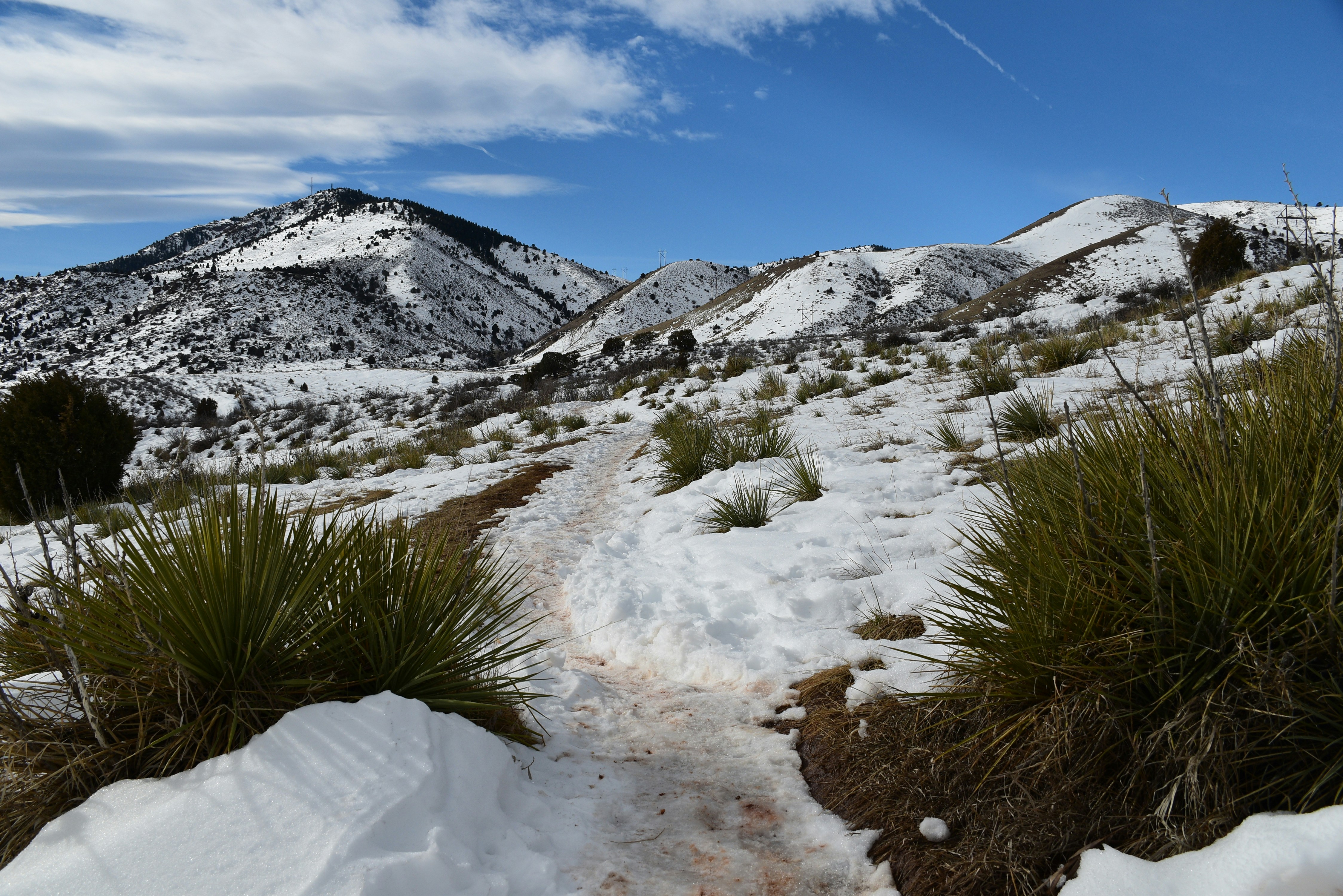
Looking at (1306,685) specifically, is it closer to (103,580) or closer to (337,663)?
(337,663)

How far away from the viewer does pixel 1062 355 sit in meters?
9.90

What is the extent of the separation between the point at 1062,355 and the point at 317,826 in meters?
10.8

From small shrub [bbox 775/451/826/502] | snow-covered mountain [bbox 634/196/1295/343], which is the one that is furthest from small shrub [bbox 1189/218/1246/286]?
small shrub [bbox 775/451/826/502]

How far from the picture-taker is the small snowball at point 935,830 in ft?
6.56

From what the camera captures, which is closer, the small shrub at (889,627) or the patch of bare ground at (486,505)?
the small shrub at (889,627)

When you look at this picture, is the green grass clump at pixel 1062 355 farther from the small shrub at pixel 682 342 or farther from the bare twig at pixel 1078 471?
the small shrub at pixel 682 342

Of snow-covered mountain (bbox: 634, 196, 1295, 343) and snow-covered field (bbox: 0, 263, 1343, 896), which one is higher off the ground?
snow-covered mountain (bbox: 634, 196, 1295, 343)

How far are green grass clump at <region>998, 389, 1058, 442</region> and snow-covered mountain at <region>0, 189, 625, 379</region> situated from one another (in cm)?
4947

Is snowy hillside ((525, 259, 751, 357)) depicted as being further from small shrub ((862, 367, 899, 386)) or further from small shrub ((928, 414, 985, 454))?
small shrub ((928, 414, 985, 454))

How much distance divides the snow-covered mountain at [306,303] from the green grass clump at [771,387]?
42.9 meters

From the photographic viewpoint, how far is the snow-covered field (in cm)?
172

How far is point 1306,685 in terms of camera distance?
1.59 m

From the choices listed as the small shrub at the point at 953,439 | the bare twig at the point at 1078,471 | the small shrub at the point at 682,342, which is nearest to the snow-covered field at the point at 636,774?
the small shrub at the point at 953,439

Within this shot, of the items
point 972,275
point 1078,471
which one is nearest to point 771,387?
point 1078,471
